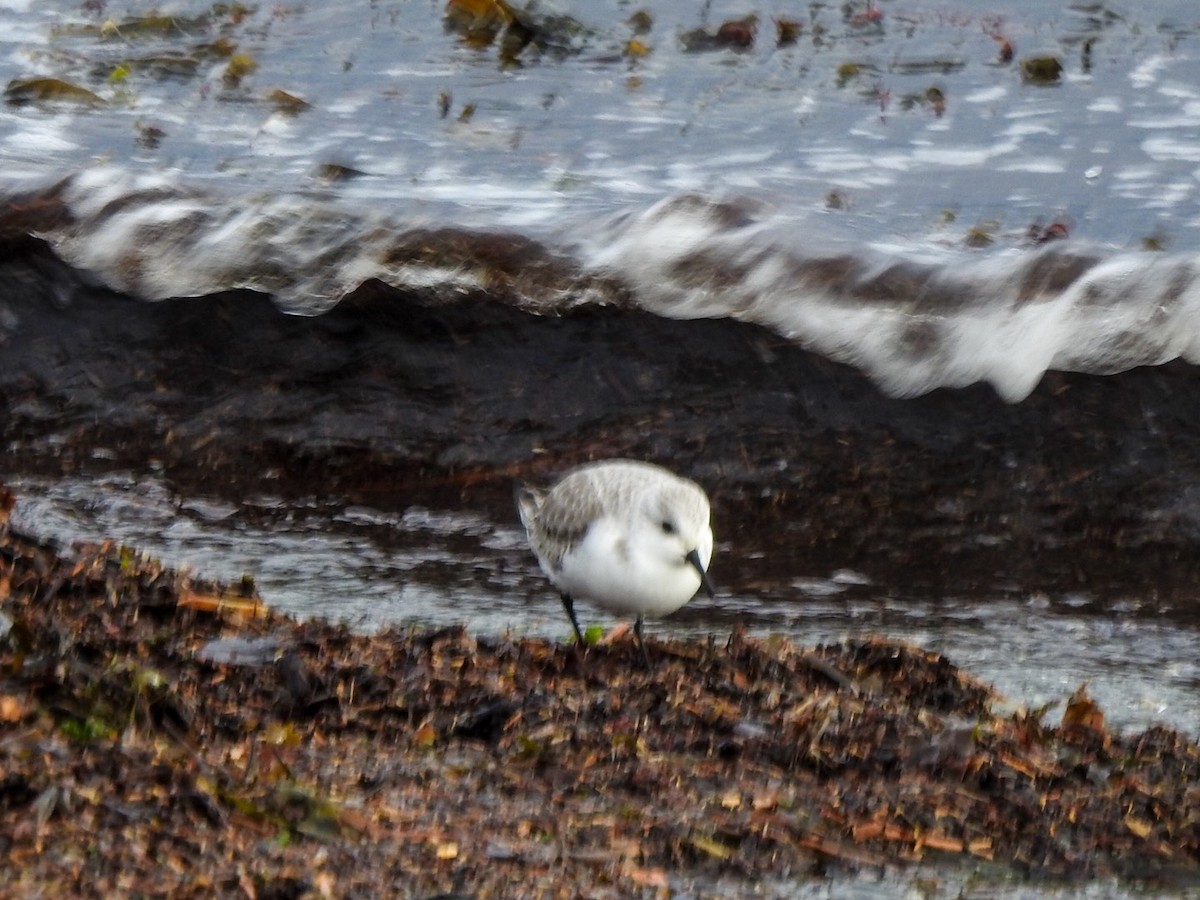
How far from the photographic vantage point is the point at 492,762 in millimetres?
3725

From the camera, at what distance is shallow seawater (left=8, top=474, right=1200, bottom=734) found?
562 cm

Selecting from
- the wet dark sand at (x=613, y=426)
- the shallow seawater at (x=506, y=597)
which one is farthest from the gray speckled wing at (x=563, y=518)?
the wet dark sand at (x=613, y=426)

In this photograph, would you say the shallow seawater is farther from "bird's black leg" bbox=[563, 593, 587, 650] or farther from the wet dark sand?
"bird's black leg" bbox=[563, 593, 587, 650]

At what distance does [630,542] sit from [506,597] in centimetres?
111

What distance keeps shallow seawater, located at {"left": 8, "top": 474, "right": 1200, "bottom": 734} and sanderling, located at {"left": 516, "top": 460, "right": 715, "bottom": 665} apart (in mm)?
489

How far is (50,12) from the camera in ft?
40.7

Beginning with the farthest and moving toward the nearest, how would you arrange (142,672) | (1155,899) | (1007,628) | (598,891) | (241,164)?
(241,164), (1007,628), (142,672), (1155,899), (598,891)

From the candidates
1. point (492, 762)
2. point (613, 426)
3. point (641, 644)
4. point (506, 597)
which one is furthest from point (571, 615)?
point (613, 426)

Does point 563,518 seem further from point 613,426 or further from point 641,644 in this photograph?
point 613,426

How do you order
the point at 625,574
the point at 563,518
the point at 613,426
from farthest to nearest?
the point at 613,426 < the point at 563,518 < the point at 625,574

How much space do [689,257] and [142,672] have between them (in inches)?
196

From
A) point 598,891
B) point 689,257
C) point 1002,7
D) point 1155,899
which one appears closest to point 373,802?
point 598,891

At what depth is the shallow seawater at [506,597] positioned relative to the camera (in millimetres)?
5617

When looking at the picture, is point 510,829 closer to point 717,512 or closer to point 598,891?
point 598,891
